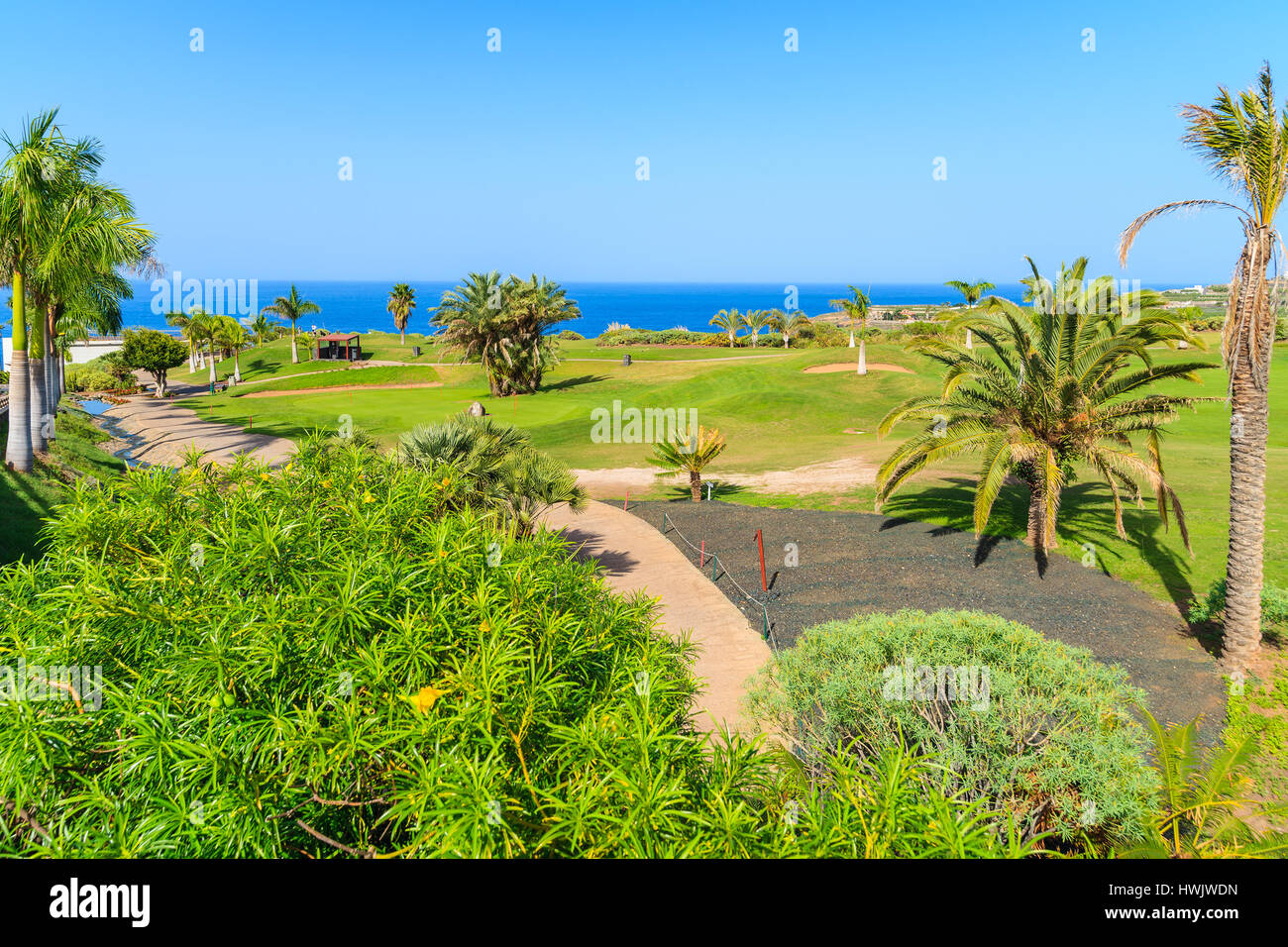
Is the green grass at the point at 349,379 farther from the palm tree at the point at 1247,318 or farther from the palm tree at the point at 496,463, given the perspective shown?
the palm tree at the point at 1247,318

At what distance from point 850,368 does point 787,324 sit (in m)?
34.4

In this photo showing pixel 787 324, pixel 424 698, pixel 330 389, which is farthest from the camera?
pixel 787 324

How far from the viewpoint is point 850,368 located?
44.7m

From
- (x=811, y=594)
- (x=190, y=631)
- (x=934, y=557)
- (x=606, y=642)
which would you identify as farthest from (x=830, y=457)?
(x=190, y=631)

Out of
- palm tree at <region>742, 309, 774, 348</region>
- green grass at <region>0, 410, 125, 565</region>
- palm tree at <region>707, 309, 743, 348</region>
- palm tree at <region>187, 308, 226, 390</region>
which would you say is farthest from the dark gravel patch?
palm tree at <region>187, 308, 226, 390</region>

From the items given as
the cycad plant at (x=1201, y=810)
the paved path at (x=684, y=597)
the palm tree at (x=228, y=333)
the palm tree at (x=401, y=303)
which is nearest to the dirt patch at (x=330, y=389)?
the palm tree at (x=228, y=333)

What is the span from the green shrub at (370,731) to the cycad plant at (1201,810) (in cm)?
347

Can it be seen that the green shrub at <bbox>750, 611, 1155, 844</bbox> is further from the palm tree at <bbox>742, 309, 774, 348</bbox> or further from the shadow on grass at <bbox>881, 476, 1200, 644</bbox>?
the palm tree at <bbox>742, 309, 774, 348</bbox>

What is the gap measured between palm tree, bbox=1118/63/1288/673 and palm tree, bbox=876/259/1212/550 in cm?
261

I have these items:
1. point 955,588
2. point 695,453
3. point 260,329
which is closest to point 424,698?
point 955,588

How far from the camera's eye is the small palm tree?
251ft

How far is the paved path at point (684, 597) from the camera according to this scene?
10945 mm

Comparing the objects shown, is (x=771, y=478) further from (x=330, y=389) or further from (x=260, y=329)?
(x=260, y=329)
